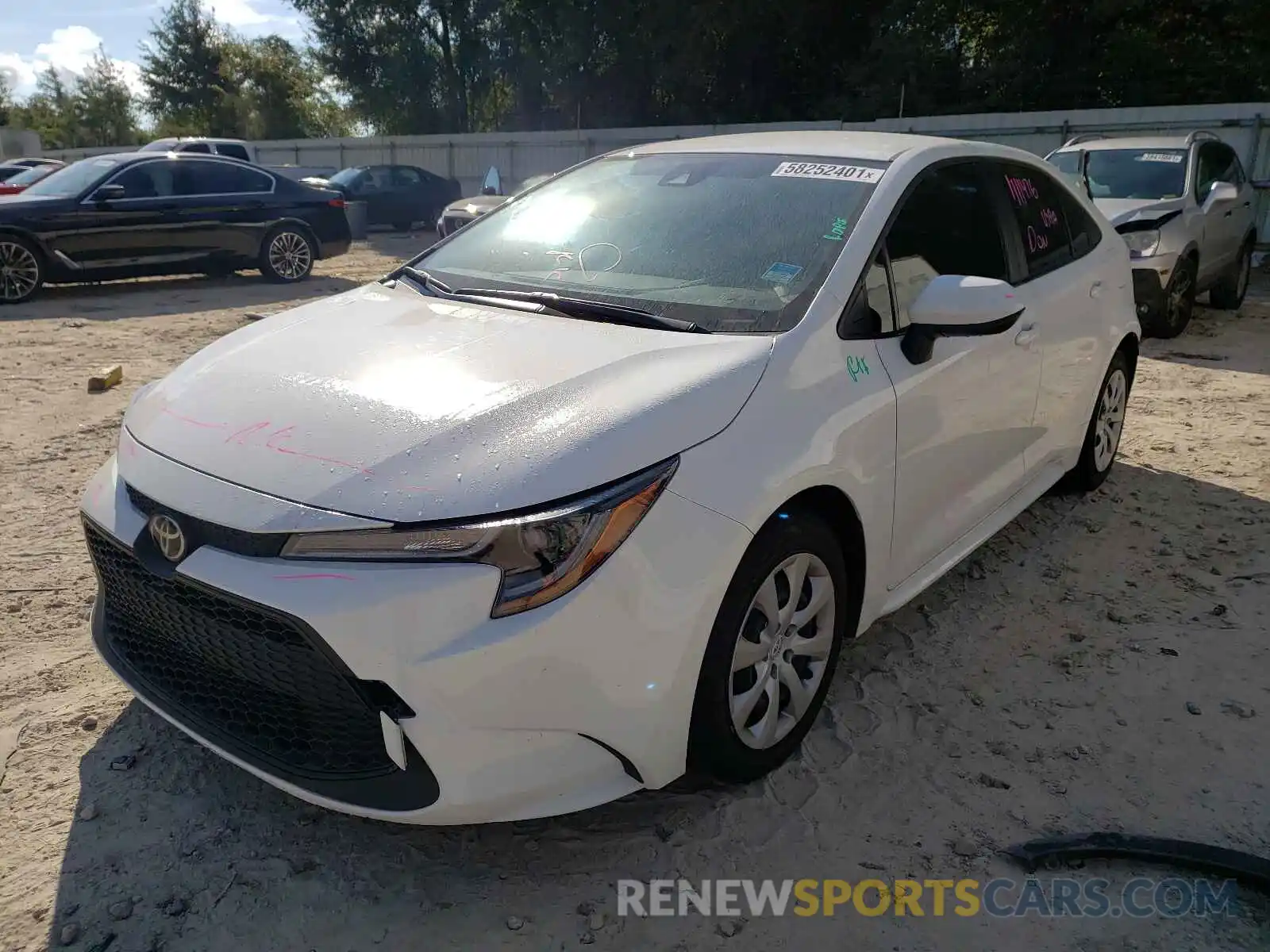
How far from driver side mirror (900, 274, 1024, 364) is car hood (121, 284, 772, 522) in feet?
1.91

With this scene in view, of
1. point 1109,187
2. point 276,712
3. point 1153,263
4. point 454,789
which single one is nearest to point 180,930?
point 276,712

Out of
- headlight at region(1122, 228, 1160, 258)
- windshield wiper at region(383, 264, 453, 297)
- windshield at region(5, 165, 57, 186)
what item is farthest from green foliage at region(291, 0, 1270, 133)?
windshield wiper at region(383, 264, 453, 297)

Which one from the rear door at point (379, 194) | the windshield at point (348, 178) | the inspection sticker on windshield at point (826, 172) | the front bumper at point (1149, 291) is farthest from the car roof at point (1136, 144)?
the windshield at point (348, 178)

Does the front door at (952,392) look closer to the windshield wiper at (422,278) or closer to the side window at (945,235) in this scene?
the side window at (945,235)

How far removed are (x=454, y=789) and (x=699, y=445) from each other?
35.6 inches

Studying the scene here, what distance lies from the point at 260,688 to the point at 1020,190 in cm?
332

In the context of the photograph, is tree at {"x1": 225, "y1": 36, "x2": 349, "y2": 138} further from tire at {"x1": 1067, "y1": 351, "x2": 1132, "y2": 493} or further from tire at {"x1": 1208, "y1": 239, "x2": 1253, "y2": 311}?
tire at {"x1": 1067, "y1": 351, "x2": 1132, "y2": 493}

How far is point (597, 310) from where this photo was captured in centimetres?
277

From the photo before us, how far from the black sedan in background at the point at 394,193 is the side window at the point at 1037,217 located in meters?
17.1

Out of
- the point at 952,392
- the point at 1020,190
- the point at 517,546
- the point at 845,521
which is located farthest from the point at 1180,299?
the point at 517,546

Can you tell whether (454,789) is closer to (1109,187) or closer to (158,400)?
(158,400)

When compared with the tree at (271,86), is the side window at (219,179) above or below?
below

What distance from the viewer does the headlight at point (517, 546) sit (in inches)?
76.0

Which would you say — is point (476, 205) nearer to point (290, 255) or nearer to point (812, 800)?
point (290, 255)
